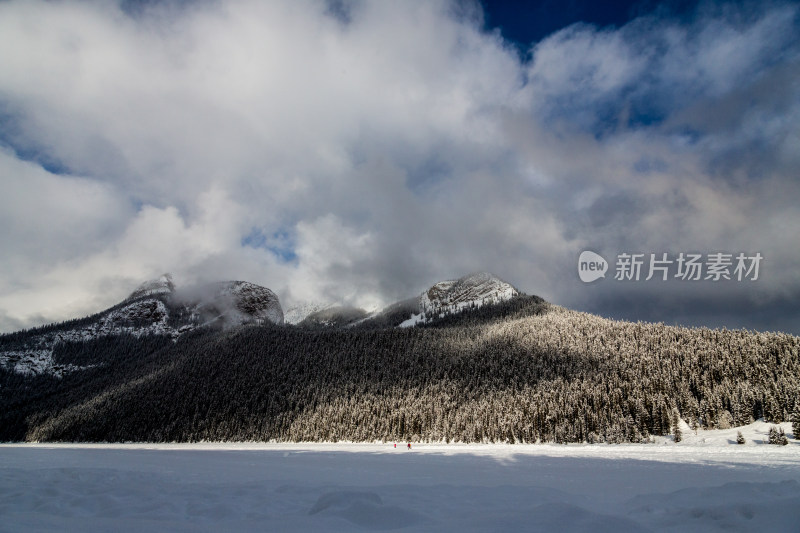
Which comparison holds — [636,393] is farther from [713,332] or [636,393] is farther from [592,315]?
[592,315]

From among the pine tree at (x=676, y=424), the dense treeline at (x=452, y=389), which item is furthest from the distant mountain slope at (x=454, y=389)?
the pine tree at (x=676, y=424)

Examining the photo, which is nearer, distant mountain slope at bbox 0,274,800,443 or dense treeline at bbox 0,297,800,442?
distant mountain slope at bbox 0,274,800,443

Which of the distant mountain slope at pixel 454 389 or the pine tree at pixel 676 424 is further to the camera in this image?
the distant mountain slope at pixel 454 389

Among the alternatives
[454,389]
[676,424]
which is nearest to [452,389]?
[454,389]

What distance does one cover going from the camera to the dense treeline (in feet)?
251

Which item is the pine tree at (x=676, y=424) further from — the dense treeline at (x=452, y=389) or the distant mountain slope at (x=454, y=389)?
the distant mountain slope at (x=454, y=389)

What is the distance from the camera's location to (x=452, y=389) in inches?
4641

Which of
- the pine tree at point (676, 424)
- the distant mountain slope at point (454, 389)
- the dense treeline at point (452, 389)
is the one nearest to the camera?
the pine tree at point (676, 424)

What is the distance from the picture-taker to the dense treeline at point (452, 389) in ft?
251

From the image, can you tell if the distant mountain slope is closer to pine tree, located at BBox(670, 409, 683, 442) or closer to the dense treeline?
the dense treeline

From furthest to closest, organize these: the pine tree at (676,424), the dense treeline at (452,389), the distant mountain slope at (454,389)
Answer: the dense treeline at (452,389), the distant mountain slope at (454,389), the pine tree at (676,424)

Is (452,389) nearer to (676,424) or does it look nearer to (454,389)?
(454,389)

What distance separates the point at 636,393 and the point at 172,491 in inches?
3654

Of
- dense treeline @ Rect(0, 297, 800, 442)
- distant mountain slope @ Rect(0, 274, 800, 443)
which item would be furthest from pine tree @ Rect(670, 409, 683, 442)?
distant mountain slope @ Rect(0, 274, 800, 443)
